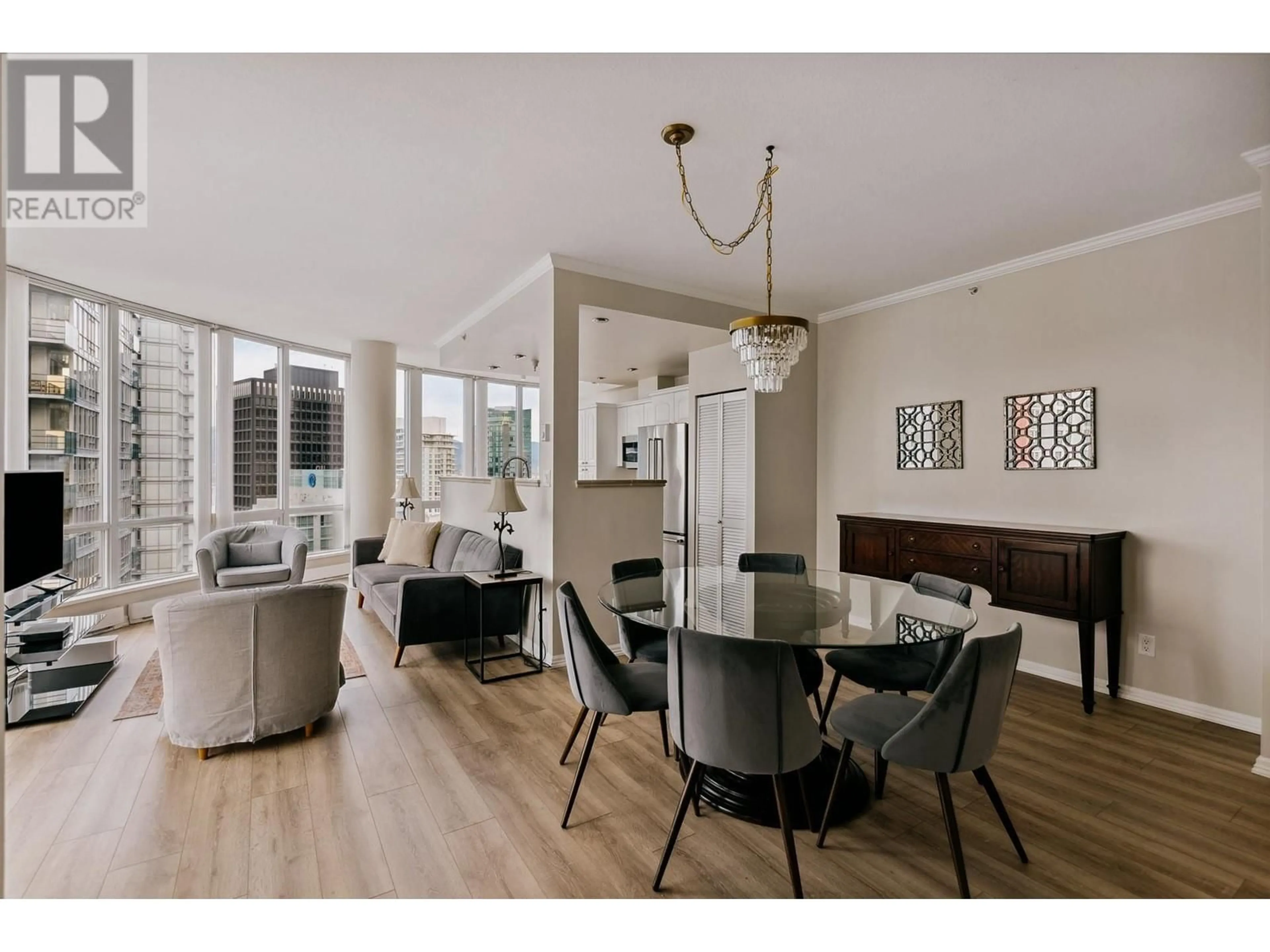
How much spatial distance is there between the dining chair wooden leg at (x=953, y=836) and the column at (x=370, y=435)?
6.23 metres

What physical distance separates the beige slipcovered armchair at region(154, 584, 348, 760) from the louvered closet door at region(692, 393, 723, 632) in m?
3.17

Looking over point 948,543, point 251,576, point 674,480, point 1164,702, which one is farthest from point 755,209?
point 251,576

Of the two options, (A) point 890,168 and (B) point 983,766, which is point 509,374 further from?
(B) point 983,766

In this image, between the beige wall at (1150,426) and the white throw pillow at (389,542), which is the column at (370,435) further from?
the beige wall at (1150,426)

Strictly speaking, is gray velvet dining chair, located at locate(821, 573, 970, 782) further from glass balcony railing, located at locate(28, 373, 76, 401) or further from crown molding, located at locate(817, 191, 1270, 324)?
glass balcony railing, located at locate(28, 373, 76, 401)

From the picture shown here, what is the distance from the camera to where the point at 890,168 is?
2773 millimetres

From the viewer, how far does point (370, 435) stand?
6758 millimetres

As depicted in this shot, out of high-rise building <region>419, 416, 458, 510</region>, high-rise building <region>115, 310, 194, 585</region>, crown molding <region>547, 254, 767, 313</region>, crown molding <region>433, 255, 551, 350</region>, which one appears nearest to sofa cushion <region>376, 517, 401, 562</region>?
high-rise building <region>115, 310, 194, 585</region>

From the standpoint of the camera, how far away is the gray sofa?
12.7 feet

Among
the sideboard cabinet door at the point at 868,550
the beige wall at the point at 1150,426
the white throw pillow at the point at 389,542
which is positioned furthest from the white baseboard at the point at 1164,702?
the white throw pillow at the point at 389,542

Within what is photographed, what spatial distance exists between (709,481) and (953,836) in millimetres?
3814

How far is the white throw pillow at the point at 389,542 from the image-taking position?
5.45m
